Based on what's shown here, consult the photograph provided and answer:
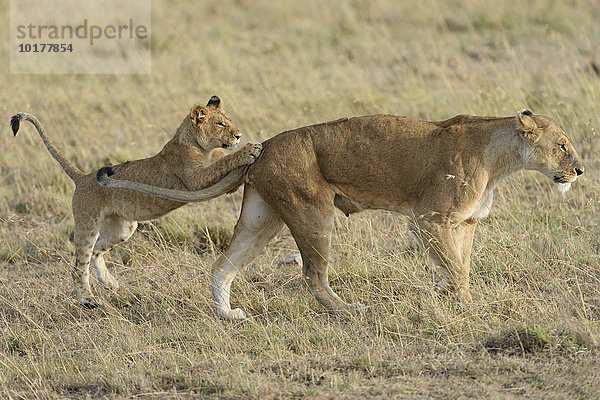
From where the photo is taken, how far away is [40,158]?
31.4 ft

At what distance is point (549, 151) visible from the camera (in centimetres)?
554

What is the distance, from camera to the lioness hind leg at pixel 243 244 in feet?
18.9

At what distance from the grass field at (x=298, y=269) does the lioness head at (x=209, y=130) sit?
34.8 inches

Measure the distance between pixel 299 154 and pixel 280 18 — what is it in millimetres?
11108

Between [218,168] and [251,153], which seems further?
[218,168]

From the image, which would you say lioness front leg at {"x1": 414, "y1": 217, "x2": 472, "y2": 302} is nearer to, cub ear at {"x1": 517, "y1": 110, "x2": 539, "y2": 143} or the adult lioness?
the adult lioness

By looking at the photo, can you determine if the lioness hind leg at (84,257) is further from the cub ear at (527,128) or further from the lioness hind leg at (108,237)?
the cub ear at (527,128)

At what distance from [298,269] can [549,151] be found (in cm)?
209

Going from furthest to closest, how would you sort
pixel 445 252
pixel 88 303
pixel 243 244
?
pixel 88 303
pixel 243 244
pixel 445 252

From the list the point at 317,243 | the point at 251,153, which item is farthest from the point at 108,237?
the point at 317,243

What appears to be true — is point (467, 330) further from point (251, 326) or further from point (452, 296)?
point (251, 326)

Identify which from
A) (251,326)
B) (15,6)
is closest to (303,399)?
(251,326)

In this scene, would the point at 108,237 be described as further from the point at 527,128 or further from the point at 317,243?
the point at 527,128

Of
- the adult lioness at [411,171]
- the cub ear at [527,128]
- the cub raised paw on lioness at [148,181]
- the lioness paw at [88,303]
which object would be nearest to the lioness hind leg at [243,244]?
the adult lioness at [411,171]
